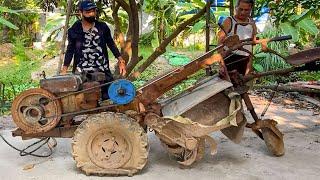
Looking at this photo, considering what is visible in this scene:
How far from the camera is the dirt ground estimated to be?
4.70m

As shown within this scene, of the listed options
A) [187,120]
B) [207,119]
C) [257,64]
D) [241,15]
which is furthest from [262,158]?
[257,64]

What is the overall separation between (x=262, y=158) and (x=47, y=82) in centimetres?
233

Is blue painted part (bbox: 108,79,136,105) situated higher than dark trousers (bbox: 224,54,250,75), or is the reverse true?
dark trousers (bbox: 224,54,250,75)

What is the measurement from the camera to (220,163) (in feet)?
16.7

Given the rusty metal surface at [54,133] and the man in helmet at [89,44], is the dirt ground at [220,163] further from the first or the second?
the man in helmet at [89,44]

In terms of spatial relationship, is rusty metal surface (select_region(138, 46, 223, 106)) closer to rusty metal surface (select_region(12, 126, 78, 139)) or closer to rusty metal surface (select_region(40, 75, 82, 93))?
rusty metal surface (select_region(40, 75, 82, 93))

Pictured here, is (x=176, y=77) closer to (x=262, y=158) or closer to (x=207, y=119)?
(x=207, y=119)

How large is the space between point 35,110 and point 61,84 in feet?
1.14

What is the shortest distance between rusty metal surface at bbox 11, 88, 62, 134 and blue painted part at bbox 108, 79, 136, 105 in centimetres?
56

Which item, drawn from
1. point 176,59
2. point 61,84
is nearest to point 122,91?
point 61,84

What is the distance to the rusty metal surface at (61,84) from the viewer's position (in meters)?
4.69

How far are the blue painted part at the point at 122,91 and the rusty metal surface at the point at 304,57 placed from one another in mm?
1553

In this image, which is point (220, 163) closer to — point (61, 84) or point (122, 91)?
point (122, 91)

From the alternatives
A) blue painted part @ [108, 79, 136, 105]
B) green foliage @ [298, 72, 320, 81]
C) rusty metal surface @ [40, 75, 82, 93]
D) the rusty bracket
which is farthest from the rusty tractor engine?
green foliage @ [298, 72, 320, 81]
